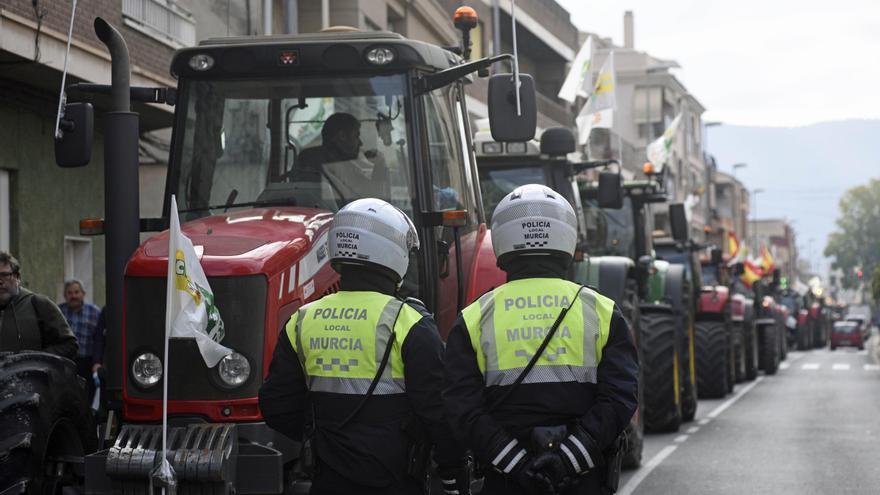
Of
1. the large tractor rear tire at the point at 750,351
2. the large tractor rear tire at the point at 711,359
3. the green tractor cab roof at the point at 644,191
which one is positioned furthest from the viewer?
the large tractor rear tire at the point at 750,351

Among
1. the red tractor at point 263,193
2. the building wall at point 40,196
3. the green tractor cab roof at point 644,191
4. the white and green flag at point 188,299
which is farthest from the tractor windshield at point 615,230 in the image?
the white and green flag at point 188,299

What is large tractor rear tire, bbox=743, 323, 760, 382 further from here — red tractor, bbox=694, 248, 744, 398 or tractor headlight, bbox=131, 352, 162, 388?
tractor headlight, bbox=131, 352, 162, 388

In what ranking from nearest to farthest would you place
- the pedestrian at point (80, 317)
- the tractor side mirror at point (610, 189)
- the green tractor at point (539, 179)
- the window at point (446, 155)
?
the window at point (446, 155) → the pedestrian at point (80, 317) → the green tractor at point (539, 179) → the tractor side mirror at point (610, 189)

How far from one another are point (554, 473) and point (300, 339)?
1.12 metres

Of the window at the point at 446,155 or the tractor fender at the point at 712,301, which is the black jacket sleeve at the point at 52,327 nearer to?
the window at the point at 446,155

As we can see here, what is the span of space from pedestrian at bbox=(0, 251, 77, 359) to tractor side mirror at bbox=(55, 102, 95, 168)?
148 centimetres

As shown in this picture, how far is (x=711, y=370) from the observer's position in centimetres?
2272

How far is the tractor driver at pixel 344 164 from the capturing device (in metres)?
7.72

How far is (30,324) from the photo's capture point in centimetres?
870

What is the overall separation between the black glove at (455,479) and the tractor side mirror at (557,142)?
6682 millimetres

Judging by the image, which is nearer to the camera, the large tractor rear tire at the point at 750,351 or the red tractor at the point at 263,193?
the red tractor at the point at 263,193

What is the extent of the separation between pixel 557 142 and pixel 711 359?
11.0 meters

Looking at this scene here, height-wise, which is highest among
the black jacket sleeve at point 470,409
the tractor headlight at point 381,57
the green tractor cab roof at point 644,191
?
the tractor headlight at point 381,57

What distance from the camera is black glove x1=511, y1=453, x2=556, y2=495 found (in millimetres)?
5156
